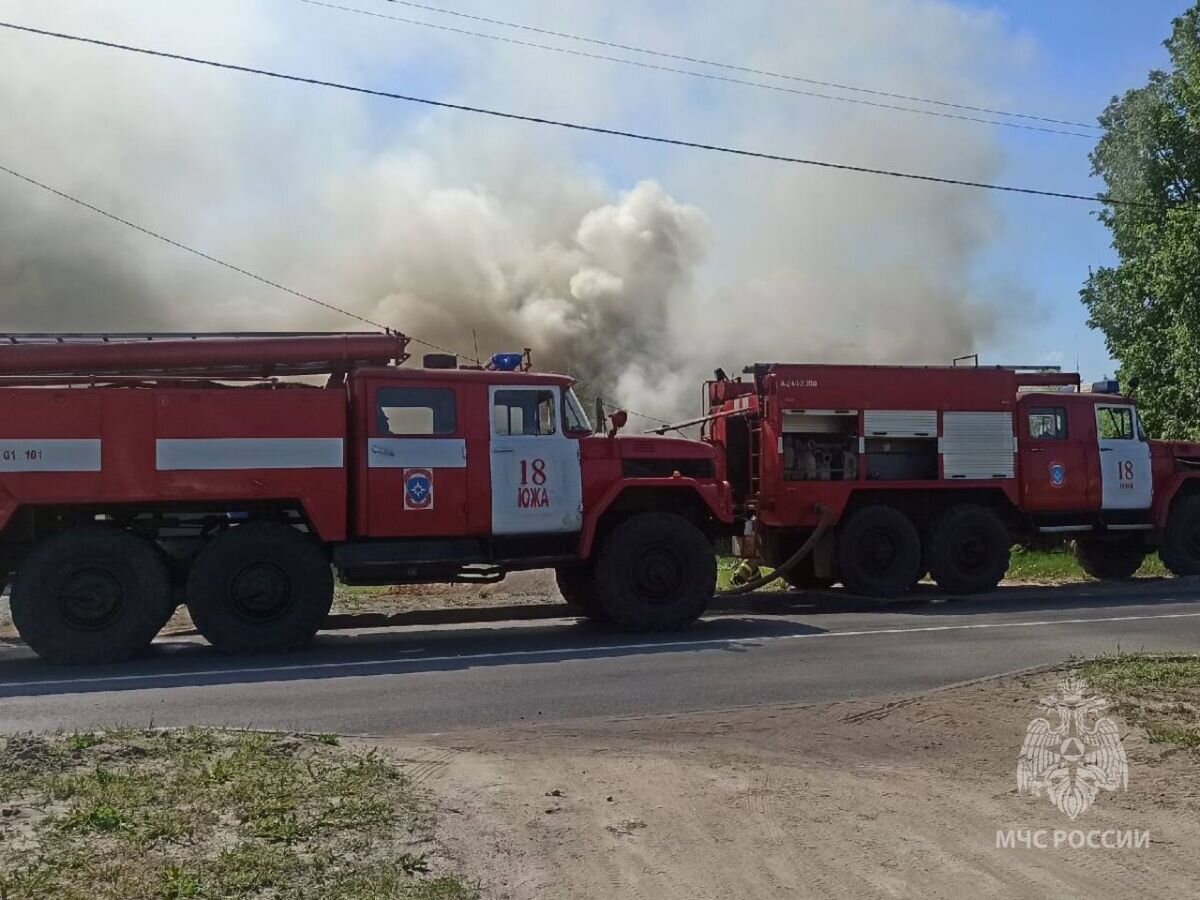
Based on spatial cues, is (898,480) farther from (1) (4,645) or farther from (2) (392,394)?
(1) (4,645)

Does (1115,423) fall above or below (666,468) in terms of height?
above

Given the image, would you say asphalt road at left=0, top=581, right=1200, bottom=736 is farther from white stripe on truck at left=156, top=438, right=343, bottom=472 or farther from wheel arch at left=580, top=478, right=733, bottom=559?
white stripe on truck at left=156, top=438, right=343, bottom=472

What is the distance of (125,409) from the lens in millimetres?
10359

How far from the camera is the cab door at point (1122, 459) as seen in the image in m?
16.3

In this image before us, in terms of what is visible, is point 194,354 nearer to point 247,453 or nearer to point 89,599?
point 247,453

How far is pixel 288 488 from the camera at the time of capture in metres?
10.7

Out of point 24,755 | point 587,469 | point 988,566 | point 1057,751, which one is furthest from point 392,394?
point 988,566

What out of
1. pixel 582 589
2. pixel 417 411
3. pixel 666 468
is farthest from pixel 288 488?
pixel 666 468

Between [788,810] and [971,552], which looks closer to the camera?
[788,810]

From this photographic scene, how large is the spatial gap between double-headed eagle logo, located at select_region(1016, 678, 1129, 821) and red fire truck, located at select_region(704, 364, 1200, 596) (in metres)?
6.89

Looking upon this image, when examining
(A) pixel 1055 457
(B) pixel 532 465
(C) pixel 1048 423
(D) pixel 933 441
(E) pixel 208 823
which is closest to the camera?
(E) pixel 208 823

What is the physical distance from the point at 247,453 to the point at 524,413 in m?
2.65

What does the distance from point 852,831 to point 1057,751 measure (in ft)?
6.06

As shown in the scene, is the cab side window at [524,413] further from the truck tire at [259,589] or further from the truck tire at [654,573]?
the truck tire at [259,589]
